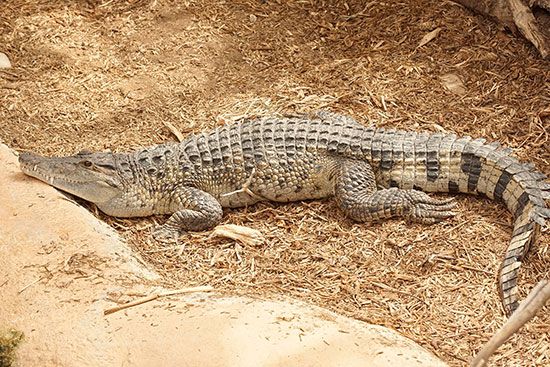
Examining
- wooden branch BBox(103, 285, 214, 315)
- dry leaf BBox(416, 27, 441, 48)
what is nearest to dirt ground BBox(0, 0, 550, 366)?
dry leaf BBox(416, 27, 441, 48)

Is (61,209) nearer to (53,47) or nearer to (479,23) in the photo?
(53,47)

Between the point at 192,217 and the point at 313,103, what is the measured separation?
1432mm

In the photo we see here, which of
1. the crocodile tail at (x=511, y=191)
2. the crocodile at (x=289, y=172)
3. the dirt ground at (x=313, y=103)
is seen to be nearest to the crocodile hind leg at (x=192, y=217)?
the crocodile at (x=289, y=172)

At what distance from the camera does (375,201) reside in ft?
16.4

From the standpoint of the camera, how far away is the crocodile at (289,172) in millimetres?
4992

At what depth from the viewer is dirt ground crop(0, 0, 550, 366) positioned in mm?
4441

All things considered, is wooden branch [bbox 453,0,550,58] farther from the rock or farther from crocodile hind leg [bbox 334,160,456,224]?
the rock

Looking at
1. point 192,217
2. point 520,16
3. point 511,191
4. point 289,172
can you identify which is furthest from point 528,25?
point 192,217

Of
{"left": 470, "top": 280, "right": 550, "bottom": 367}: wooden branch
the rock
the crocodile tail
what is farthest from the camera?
the crocodile tail

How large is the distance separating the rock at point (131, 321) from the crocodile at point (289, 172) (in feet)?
2.24

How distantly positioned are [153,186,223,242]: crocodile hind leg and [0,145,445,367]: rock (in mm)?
587

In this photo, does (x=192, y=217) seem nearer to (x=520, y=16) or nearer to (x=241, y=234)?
(x=241, y=234)

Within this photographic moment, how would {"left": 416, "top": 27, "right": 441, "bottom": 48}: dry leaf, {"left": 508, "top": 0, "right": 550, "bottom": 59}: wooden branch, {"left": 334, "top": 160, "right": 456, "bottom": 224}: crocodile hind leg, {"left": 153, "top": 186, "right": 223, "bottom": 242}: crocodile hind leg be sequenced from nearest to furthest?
{"left": 334, "top": 160, "right": 456, "bottom": 224}: crocodile hind leg < {"left": 153, "top": 186, "right": 223, "bottom": 242}: crocodile hind leg < {"left": 508, "top": 0, "right": 550, "bottom": 59}: wooden branch < {"left": 416, "top": 27, "right": 441, "bottom": 48}: dry leaf

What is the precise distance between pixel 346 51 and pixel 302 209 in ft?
5.62
